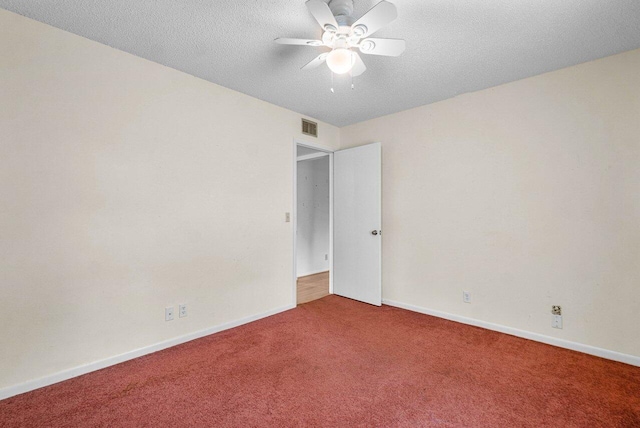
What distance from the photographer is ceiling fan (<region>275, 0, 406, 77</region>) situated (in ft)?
5.22

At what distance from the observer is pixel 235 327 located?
2910 millimetres

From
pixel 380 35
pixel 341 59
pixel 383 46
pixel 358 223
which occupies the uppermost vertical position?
pixel 380 35

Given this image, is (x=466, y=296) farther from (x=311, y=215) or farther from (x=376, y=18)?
(x=311, y=215)

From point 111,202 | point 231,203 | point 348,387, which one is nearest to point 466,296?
point 348,387

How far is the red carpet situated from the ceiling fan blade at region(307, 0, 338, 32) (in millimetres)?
2242

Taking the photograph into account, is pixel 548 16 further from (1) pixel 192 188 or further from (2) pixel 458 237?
(1) pixel 192 188

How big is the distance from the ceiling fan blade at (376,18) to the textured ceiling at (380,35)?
0.16m

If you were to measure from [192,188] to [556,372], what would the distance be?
3.25 m

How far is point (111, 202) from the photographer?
2195 millimetres

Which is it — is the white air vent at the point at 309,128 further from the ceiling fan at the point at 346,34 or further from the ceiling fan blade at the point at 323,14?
the ceiling fan blade at the point at 323,14

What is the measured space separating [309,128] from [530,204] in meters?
2.57

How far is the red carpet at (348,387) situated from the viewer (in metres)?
1.60

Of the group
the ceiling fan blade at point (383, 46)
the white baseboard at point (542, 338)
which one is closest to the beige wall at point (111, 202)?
the ceiling fan blade at point (383, 46)

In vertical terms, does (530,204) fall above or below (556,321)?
→ above
